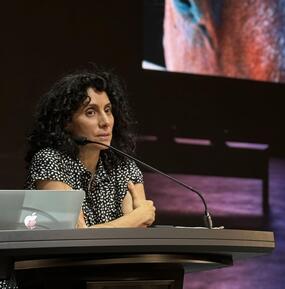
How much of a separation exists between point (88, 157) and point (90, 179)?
0.07m

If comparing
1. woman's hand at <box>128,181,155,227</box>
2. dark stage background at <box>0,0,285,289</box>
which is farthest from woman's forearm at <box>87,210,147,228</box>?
dark stage background at <box>0,0,285,289</box>

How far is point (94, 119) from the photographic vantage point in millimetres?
2184

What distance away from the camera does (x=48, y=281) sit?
150 centimetres

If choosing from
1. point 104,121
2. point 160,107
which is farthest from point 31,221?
point 160,107

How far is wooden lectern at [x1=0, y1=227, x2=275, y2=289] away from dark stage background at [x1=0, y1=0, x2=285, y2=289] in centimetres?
168

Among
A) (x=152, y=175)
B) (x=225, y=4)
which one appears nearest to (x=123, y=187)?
(x=152, y=175)

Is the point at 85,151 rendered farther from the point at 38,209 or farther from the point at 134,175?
the point at 38,209

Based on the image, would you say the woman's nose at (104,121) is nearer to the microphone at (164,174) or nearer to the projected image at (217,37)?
the microphone at (164,174)

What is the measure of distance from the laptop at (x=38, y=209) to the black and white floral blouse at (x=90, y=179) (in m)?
0.53

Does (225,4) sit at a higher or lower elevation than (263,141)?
higher

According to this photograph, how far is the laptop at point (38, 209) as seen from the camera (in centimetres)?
153

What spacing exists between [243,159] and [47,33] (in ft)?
3.74

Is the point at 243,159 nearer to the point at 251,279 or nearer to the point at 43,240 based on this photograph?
the point at 251,279

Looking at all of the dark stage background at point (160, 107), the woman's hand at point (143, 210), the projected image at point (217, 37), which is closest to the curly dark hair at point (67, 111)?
the woman's hand at point (143, 210)
